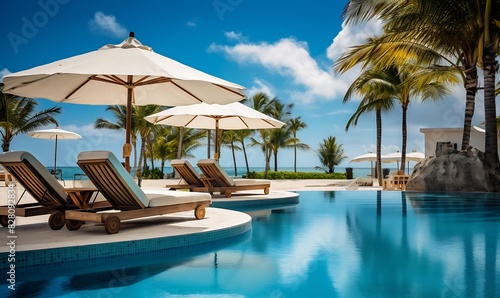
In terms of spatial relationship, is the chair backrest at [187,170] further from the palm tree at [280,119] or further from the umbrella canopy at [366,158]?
the palm tree at [280,119]

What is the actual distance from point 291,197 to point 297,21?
31568 millimetres

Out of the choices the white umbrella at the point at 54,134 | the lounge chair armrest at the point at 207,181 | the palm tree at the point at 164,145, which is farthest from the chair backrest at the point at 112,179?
the palm tree at the point at 164,145

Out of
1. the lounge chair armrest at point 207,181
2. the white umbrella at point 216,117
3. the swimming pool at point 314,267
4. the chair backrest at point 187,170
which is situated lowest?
the swimming pool at point 314,267

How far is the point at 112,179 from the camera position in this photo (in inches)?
217

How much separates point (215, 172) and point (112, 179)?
522 centimetres

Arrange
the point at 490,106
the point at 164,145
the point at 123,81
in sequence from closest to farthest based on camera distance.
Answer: the point at 123,81 < the point at 490,106 < the point at 164,145

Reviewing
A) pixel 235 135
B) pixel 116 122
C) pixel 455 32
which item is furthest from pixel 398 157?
pixel 116 122

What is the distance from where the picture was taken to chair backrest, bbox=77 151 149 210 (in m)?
5.28

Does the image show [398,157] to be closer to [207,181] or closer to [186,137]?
[186,137]

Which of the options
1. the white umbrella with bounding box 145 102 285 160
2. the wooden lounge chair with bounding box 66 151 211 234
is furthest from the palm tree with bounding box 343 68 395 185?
the wooden lounge chair with bounding box 66 151 211 234

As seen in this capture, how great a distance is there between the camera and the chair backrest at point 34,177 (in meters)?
5.46

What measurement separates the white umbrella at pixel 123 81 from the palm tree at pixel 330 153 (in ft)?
108

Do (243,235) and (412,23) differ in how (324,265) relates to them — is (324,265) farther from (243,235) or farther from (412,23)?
(412,23)

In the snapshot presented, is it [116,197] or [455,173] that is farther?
[455,173]
